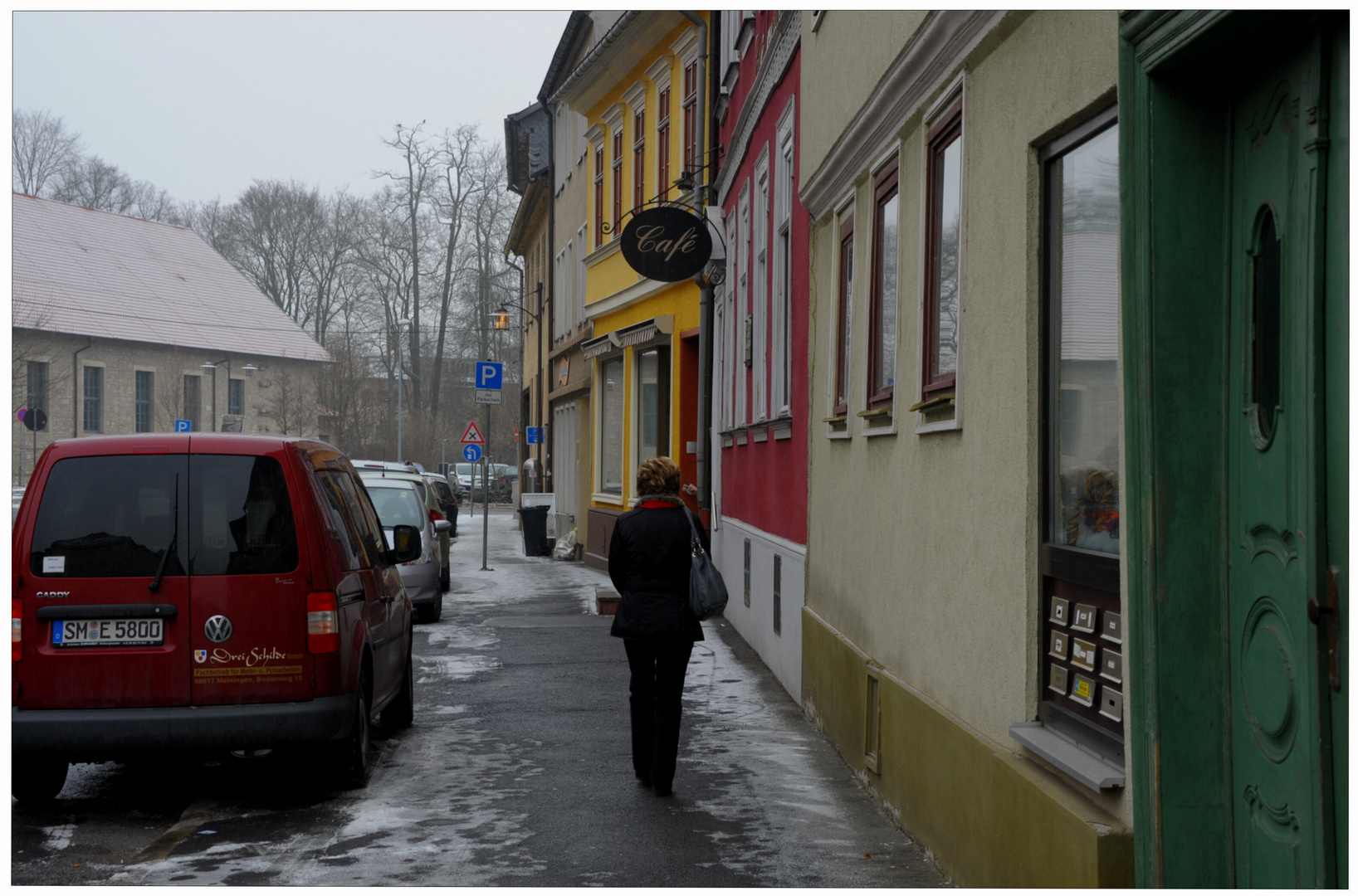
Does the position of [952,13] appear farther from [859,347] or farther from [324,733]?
[324,733]

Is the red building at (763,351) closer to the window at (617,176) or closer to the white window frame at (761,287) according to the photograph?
the white window frame at (761,287)

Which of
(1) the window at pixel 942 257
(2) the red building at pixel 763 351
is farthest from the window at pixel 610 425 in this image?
(1) the window at pixel 942 257

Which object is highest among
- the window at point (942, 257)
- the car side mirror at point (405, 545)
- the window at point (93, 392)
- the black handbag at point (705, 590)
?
the window at point (93, 392)

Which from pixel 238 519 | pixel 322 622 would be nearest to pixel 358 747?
pixel 322 622

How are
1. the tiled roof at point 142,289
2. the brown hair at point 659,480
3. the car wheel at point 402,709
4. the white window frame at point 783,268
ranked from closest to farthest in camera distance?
the brown hair at point 659,480, the car wheel at point 402,709, the white window frame at point 783,268, the tiled roof at point 142,289

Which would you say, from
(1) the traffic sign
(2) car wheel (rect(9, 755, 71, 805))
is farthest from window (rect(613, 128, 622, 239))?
(2) car wheel (rect(9, 755, 71, 805))

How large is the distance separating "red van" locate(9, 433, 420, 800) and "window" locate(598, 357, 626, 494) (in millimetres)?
19059

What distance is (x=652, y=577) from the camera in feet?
25.5

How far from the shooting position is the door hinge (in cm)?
332

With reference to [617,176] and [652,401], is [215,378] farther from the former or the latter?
[652,401]

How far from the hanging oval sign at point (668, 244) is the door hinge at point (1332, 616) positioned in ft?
42.7

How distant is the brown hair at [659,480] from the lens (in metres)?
8.03

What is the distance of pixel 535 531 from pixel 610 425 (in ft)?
12.9

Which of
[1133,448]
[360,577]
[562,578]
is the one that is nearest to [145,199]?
[562,578]
